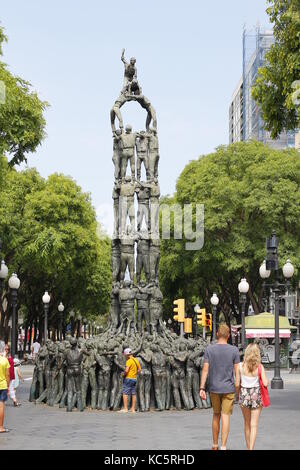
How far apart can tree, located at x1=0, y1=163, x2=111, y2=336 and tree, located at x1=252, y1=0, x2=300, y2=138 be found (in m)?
23.9

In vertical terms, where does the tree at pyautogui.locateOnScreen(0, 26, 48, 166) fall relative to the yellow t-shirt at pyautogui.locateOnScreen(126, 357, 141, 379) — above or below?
above

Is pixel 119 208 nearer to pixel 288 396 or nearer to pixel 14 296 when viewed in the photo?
pixel 288 396

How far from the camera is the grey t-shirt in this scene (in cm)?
1128

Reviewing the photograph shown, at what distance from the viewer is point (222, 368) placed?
11.3 metres

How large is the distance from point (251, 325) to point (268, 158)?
1158 cm

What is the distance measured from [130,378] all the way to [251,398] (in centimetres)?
847

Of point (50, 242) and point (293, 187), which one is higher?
point (293, 187)

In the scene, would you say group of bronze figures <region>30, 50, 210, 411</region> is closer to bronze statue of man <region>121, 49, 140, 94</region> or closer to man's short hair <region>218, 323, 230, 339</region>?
bronze statue of man <region>121, 49, 140, 94</region>

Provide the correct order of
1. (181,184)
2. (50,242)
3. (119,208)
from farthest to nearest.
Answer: (181,184), (50,242), (119,208)

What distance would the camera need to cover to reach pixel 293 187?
46062 mm

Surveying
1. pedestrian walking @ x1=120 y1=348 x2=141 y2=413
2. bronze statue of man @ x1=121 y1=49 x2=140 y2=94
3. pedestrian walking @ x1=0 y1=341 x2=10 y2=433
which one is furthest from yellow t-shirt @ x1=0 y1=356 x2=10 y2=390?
bronze statue of man @ x1=121 y1=49 x2=140 y2=94

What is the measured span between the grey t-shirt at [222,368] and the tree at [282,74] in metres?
9.09
